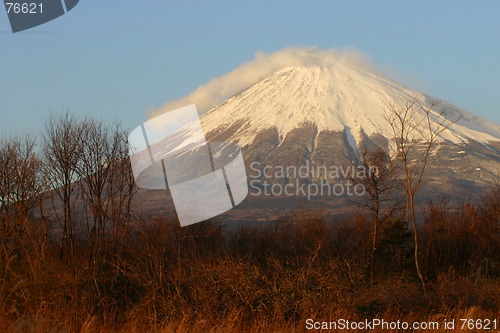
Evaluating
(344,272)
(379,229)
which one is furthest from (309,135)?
(344,272)

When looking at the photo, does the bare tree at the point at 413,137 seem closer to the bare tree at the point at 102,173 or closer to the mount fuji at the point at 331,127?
the bare tree at the point at 102,173

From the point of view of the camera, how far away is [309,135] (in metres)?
126

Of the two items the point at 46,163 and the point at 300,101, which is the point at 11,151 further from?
the point at 300,101

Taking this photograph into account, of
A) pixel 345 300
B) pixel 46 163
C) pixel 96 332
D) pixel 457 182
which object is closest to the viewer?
pixel 96 332

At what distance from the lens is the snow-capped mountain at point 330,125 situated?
115 m

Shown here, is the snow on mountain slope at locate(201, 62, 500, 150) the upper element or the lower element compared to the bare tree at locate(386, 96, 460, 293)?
upper

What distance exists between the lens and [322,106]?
138 meters

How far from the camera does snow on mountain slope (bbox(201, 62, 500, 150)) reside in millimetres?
125625

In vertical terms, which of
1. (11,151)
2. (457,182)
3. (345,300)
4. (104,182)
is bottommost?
(457,182)

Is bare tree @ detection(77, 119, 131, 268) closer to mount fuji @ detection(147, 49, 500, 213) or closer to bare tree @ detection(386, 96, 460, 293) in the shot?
bare tree @ detection(386, 96, 460, 293)

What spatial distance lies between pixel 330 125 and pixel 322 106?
954 cm

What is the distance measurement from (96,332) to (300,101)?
133168 millimetres

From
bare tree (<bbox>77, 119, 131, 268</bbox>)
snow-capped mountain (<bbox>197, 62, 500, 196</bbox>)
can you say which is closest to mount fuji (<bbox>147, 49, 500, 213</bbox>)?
snow-capped mountain (<bbox>197, 62, 500, 196</bbox>)

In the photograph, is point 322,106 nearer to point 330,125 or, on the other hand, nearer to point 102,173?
point 330,125
